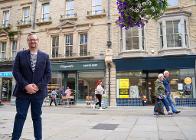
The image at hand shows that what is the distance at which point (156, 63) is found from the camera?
19.2 metres

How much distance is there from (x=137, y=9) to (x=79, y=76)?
17.0m

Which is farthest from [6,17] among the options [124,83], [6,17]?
[124,83]

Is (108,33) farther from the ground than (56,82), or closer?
farther from the ground

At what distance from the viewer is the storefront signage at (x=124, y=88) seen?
20000 mm

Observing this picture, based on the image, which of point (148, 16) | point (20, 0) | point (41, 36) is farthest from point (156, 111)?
point (20, 0)

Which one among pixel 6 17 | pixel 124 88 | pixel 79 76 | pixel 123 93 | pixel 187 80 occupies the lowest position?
pixel 123 93

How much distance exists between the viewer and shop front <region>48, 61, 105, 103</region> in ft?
69.0

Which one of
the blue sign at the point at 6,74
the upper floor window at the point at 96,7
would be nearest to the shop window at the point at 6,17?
the blue sign at the point at 6,74

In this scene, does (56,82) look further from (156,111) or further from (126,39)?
(156,111)

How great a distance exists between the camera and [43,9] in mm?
24469

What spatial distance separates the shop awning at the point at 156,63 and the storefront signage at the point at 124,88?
3.01 ft

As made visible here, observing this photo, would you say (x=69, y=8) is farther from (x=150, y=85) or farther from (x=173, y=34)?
(x=150, y=85)

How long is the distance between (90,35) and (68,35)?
2.27 m

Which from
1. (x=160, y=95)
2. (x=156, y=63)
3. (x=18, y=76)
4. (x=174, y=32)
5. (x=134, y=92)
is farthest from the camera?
(x=134, y=92)
